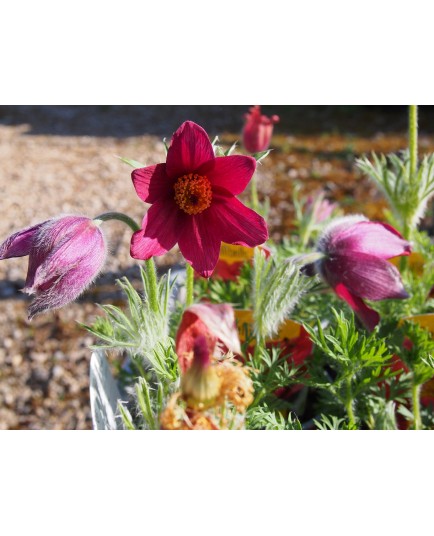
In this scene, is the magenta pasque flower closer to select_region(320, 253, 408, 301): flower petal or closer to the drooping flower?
the drooping flower

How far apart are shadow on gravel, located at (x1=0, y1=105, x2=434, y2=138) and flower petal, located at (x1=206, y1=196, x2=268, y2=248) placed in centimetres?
196

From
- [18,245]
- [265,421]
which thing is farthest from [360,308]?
[18,245]

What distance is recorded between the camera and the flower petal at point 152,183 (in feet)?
1.89

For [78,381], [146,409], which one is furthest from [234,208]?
[78,381]

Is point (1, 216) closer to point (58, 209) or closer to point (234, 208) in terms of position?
point (58, 209)

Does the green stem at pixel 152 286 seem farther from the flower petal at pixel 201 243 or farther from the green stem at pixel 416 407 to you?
the green stem at pixel 416 407

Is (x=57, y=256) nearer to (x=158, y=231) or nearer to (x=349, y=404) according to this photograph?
(x=158, y=231)

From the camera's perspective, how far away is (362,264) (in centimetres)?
70

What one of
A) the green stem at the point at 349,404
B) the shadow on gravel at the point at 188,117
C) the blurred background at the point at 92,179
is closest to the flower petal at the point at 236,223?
the green stem at the point at 349,404

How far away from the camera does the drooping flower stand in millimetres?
480

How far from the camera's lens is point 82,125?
8.83 ft

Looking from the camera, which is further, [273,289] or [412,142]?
[412,142]

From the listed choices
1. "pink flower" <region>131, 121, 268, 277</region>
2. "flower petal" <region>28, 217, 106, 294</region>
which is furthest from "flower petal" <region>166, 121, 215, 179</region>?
"flower petal" <region>28, 217, 106, 294</region>

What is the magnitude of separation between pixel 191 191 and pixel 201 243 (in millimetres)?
53
